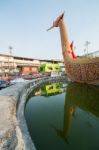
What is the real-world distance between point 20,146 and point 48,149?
1928mm

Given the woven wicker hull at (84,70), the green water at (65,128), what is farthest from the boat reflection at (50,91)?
the green water at (65,128)

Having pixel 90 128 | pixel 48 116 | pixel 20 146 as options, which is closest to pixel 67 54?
pixel 48 116

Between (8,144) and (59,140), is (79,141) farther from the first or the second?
(8,144)

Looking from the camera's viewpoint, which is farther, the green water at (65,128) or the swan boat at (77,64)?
the swan boat at (77,64)

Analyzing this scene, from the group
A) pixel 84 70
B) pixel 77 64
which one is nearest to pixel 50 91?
pixel 84 70

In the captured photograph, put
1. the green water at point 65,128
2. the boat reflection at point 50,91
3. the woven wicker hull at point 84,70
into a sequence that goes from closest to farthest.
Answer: the green water at point 65,128 < the boat reflection at point 50,91 < the woven wicker hull at point 84,70

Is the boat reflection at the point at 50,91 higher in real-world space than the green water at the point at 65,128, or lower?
lower

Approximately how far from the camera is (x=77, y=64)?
30.6 meters

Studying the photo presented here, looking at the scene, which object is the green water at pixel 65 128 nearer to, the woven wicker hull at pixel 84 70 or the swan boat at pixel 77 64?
the woven wicker hull at pixel 84 70

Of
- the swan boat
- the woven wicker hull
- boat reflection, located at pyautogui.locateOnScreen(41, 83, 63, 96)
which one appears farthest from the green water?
the swan boat

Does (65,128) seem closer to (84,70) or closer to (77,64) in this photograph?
(84,70)

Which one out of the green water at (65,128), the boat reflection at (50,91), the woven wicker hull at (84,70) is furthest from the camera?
the woven wicker hull at (84,70)

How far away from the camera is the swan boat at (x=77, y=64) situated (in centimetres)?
2632

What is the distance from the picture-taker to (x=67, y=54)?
113 ft
